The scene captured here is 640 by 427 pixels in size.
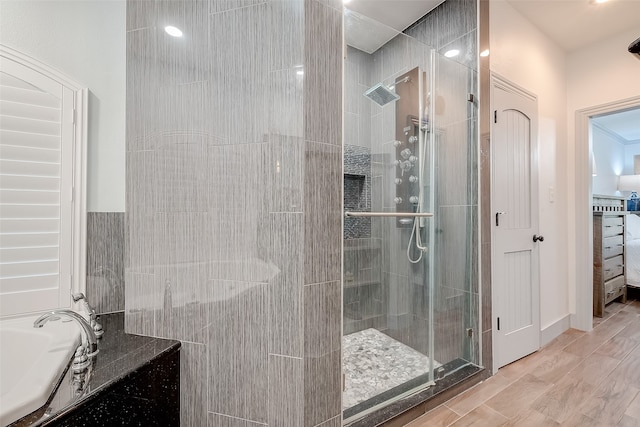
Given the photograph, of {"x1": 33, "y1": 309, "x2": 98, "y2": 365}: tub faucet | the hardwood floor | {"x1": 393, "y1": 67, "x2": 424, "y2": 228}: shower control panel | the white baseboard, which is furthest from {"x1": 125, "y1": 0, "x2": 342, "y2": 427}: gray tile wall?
the white baseboard

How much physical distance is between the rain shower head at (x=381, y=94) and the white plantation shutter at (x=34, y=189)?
5.70 feet

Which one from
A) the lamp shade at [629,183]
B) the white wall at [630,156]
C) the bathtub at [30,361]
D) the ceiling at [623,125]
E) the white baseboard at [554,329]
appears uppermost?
the ceiling at [623,125]

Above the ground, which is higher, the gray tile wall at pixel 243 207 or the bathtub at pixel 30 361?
the gray tile wall at pixel 243 207

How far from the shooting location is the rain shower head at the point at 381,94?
5.92 ft

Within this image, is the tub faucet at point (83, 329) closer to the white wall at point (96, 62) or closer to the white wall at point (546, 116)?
the white wall at point (96, 62)

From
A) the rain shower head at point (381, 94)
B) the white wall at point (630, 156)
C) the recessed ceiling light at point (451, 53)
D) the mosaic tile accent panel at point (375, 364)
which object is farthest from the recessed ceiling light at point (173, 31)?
the white wall at point (630, 156)

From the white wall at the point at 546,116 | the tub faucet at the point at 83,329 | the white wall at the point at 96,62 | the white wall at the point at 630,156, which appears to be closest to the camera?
the tub faucet at the point at 83,329

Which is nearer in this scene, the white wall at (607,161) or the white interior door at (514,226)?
the white interior door at (514,226)

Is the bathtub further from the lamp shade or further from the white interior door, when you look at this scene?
the lamp shade

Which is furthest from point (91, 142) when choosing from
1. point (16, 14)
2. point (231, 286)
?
point (231, 286)

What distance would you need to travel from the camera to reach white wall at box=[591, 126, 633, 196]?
15.1 feet

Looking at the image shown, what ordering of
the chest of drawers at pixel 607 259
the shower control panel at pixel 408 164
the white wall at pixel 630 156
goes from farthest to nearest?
the white wall at pixel 630 156, the chest of drawers at pixel 607 259, the shower control panel at pixel 408 164

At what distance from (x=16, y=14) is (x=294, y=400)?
88.9 inches

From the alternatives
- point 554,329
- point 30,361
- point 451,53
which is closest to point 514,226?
point 554,329
